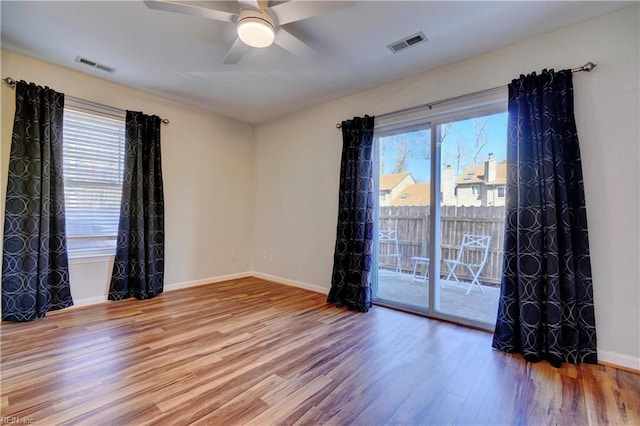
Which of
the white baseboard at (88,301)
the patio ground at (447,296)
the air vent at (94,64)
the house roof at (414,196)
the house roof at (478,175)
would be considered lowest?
the white baseboard at (88,301)

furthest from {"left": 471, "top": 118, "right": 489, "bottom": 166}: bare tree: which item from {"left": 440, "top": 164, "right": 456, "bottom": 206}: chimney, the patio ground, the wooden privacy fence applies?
the patio ground

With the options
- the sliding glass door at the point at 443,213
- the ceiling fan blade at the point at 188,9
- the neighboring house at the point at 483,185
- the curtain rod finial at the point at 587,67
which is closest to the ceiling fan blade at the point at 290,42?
the ceiling fan blade at the point at 188,9

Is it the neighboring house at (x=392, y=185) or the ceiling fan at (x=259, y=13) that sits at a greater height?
the ceiling fan at (x=259, y=13)

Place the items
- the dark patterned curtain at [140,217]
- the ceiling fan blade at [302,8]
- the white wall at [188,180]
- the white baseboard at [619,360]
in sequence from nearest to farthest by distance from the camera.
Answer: the ceiling fan blade at [302,8] < the white baseboard at [619,360] < the white wall at [188,180] < the dark patterned curtain at [140,217]

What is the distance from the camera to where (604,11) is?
213 cm

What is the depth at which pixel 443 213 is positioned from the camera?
3.04 meters

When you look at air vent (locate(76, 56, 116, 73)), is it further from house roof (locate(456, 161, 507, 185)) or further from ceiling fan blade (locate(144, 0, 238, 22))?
house roof (locate(456, 161, 507, 185))

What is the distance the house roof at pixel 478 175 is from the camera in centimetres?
270

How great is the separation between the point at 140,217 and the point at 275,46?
256 cm

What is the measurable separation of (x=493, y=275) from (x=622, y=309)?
875 mm

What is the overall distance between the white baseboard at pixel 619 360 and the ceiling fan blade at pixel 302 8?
9.93 ft

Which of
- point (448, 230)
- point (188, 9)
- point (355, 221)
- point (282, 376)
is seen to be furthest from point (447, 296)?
point (188, 9)

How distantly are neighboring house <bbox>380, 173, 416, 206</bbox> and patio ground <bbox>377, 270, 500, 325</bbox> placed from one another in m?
0.90

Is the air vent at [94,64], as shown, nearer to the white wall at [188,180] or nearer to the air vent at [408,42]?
the white wall at [188,180]
